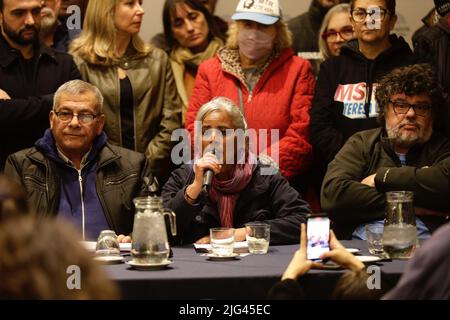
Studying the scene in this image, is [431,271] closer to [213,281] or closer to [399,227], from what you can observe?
[213,281]

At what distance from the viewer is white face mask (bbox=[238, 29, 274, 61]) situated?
16.1ft

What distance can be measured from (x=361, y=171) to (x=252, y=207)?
58 cm

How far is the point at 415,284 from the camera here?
1987mm

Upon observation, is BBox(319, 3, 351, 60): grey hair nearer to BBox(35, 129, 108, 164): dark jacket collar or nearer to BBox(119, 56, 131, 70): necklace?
BBox(119, 56, 131, 70): necklace

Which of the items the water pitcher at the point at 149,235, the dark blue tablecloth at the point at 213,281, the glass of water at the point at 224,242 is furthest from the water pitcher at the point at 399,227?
the water pitcher at the point at 149,235

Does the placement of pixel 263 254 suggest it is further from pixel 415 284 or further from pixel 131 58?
pixel 131 58

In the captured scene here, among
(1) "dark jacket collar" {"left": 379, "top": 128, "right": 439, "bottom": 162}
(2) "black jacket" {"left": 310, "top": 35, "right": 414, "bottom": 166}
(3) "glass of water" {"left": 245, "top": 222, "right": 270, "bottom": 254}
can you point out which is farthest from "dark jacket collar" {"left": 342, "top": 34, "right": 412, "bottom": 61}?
(3) "glass of water" {"left": 245, "top": 222, "right": 270, "bottom": 254}

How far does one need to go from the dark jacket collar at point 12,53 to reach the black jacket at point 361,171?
164cm

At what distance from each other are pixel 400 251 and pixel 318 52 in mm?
2222

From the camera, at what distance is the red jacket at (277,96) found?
4.81 meters

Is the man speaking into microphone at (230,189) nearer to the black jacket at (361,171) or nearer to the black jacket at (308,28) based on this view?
the black jacket at (361,171)

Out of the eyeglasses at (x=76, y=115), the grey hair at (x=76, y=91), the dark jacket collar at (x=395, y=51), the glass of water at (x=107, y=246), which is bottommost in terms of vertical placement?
the glass of water at (x=107, y=246)

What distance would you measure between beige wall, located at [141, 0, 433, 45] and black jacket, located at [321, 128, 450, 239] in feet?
5.25
